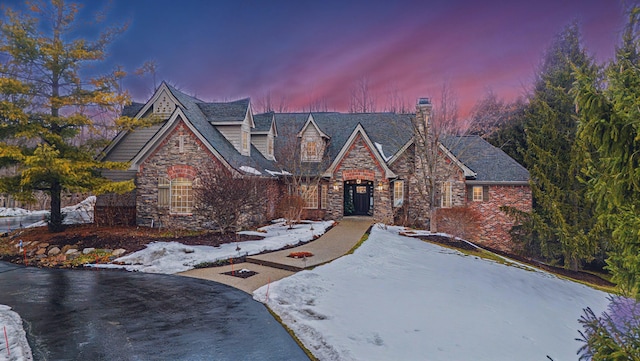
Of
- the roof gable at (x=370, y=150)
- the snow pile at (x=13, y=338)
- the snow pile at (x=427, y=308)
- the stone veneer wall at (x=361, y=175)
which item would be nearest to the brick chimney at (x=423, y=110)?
the roof gable at (x=370, y=150)

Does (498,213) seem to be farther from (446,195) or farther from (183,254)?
(183,254)

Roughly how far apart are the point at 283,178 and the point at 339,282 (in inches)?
519

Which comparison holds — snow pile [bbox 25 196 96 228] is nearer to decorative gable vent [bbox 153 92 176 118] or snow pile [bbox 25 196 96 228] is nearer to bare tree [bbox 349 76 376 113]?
decorative gable vent [bbox 153 92 176 118]

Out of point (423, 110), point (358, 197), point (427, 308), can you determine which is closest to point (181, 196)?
point (358, 197)

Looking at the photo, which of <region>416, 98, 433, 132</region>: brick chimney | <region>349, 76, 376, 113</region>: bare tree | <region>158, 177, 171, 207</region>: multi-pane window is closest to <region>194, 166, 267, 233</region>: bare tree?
<region>158, 177, 171, 207</region>: multi-pane window

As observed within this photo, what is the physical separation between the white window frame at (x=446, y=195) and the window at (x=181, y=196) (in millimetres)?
14166

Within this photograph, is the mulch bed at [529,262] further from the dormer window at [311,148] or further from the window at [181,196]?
the window at [181,196]

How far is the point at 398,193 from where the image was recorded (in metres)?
20.9

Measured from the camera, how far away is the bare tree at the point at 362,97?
160 feet

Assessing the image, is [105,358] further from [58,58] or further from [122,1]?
[122,1]

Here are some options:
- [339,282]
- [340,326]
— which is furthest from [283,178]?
[340,326]

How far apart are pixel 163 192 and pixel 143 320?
1131 cm

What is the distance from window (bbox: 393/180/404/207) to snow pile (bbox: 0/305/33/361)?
57.8 ft

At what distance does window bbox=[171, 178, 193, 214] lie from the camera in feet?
54.7
